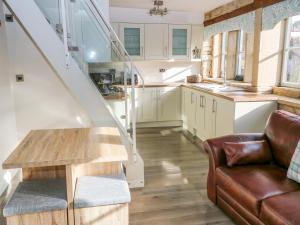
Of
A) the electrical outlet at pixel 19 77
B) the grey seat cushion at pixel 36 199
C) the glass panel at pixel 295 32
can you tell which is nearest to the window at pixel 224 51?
the glass panel at pixel 295 32

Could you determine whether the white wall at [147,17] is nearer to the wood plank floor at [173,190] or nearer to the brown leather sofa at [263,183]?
the wood plank floor at [173,190]

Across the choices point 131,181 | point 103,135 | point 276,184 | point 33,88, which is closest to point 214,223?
point 276,184

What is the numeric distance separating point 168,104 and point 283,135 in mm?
3199

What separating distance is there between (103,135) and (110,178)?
15.0 inches

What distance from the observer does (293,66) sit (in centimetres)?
366

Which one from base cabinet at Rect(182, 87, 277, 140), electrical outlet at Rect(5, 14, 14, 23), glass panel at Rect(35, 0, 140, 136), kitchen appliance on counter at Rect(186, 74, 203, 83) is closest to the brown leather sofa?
base cabinet at Rect(182, 87, 277, 140)

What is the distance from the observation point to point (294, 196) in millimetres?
1840

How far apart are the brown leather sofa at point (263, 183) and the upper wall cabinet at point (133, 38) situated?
3.38 metres

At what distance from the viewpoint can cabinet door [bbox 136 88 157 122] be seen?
5.35m

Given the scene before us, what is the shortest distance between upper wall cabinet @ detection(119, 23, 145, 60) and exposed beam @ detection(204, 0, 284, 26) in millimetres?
1405

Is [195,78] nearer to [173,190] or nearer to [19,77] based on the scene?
[173,190]

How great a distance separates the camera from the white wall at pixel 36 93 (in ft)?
11.2

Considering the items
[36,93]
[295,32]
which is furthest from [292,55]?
[36,93]

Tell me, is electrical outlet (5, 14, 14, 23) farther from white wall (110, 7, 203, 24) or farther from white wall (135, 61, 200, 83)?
white wall (135, 61, 200, 83)
